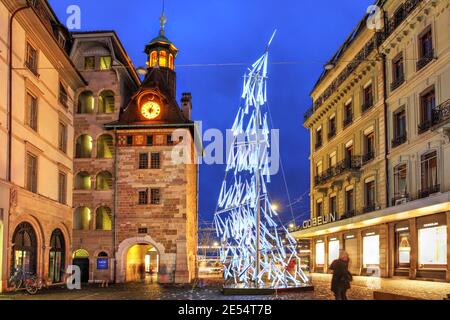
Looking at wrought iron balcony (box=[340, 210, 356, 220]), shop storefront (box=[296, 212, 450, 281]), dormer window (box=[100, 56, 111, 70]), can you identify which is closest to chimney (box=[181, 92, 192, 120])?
dormer window (box=[100, 56, 111, 70])

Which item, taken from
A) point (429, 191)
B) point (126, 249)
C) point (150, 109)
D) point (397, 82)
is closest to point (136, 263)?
point (126, 249)

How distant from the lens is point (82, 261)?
4466cm

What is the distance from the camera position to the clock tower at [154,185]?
4422 cm

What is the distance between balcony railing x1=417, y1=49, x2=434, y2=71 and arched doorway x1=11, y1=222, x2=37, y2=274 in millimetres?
21710

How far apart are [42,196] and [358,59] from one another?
72.8 feet

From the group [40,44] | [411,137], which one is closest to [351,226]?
[411,137]

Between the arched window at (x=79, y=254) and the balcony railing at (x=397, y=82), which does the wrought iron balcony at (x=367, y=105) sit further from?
the arched window at (x=79, y=254)

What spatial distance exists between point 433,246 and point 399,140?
23.2 feet

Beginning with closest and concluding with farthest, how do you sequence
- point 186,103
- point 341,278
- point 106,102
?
1. point 341,278
2. point 106,102
3. point 186,103

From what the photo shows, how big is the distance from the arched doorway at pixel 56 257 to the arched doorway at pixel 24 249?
295cm

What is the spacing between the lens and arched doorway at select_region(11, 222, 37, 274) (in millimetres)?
30062

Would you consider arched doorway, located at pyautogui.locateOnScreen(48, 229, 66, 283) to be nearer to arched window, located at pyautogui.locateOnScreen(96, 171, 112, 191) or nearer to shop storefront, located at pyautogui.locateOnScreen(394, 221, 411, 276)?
arched window, located at pyautogui.locateOnScreen(96, 171, 112, 191)

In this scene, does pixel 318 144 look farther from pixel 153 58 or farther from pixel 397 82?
pixel 397 82
